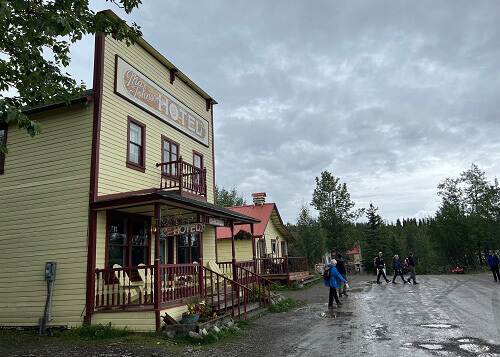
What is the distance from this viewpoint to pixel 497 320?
9812 millimetres

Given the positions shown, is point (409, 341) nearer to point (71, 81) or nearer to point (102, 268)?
point (102, 268)

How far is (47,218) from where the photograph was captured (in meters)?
11.5

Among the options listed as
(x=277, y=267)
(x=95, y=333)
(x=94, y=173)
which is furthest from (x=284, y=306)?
(x=277, y=267)

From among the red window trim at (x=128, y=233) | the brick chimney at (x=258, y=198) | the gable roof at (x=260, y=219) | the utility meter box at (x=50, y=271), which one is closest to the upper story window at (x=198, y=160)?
the red window trim at (x=128, y=233)

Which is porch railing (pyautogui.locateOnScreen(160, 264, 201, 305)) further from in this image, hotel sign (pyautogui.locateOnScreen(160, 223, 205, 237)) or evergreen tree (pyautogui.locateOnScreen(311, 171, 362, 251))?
evergreen tree (pyautogui.locateOnScreen(311, 171, 362, 251))

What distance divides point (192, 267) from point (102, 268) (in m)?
2.64

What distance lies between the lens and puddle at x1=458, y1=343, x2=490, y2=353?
702cm

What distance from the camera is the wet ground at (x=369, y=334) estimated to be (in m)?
7.56

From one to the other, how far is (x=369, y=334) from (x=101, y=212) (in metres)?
8.15

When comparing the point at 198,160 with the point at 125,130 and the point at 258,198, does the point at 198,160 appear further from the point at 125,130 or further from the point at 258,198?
the point at 258,198

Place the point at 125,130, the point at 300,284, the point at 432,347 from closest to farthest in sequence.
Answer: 1. the point at 432,347
2. the point at 125,130
3. the point at 300,284

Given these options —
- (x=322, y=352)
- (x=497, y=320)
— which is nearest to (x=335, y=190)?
(x=497, y=320)

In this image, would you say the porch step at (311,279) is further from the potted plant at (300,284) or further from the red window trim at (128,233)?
the red window trim at (128,233)

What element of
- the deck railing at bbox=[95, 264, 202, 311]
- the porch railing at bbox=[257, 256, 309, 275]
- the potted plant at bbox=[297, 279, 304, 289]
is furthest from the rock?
the potted plant at bbox=[297, 279, 304, 289]
